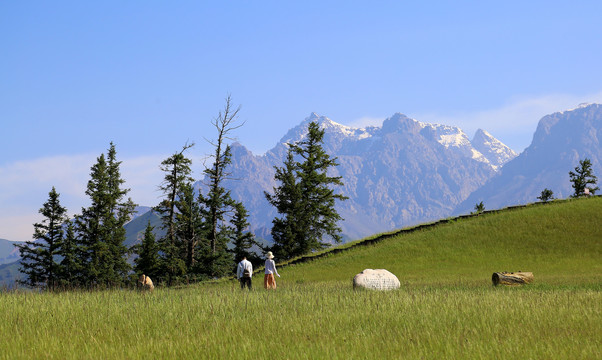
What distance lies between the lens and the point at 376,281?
2753 centimetres

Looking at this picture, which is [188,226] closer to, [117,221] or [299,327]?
[117,221]

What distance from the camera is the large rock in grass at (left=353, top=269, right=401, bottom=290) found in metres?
27.1

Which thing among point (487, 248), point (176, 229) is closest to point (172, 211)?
point (176, 229)

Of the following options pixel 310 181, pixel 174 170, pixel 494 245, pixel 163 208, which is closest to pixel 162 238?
pixel 163 208

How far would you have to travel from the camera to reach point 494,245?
4750 centimetres

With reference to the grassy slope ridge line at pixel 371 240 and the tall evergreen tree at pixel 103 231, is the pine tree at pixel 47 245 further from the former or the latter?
the grassy slope ridge line at pixel 371 240

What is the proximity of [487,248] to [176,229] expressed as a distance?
37.3 metres

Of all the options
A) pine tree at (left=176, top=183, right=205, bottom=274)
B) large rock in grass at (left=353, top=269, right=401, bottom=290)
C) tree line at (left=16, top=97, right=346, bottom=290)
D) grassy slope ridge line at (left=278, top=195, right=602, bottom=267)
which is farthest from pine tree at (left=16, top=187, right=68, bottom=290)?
large rock in grass at (left=353, top=269, right=401, bottom=290)

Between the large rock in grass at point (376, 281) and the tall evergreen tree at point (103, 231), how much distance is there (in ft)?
148

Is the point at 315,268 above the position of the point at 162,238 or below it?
below

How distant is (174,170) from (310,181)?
17.4 metres

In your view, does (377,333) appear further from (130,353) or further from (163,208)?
(163,208)

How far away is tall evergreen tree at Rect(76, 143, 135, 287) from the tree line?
0.38 ft

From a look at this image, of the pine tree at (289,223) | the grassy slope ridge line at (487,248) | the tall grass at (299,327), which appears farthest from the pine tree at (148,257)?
the tall grass at (299,327)
